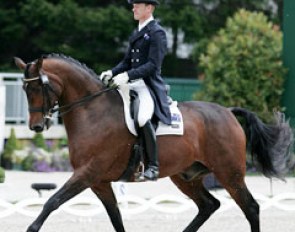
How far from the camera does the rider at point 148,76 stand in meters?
8.21

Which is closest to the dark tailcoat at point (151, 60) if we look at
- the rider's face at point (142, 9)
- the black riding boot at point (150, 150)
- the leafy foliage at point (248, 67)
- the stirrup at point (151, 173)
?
the rider's face at point (142, 9)

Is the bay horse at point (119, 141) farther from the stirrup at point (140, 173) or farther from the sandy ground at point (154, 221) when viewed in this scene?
the sandy ground at point (154, 221)

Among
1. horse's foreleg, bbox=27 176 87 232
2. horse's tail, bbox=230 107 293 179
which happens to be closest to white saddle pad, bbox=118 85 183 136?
horse's foreleg, bbox=27 176 87 232

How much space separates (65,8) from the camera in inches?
928

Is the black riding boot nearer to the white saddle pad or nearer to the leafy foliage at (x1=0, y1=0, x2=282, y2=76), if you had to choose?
the white saddle pad

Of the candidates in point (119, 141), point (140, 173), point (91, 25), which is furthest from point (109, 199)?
point (91, 25)

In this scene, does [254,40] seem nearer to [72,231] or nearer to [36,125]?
[72,231]

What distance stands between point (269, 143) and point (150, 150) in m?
1.87

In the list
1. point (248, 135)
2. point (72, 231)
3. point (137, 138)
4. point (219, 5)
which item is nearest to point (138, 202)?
point (72, 231)

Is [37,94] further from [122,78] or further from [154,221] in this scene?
[154,221]

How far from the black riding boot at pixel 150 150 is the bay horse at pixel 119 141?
0.15 m

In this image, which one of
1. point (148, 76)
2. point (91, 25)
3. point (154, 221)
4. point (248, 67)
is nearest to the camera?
point (148, 76)

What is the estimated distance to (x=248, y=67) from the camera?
1978 centimetres

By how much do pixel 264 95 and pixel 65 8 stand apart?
6780 mm
